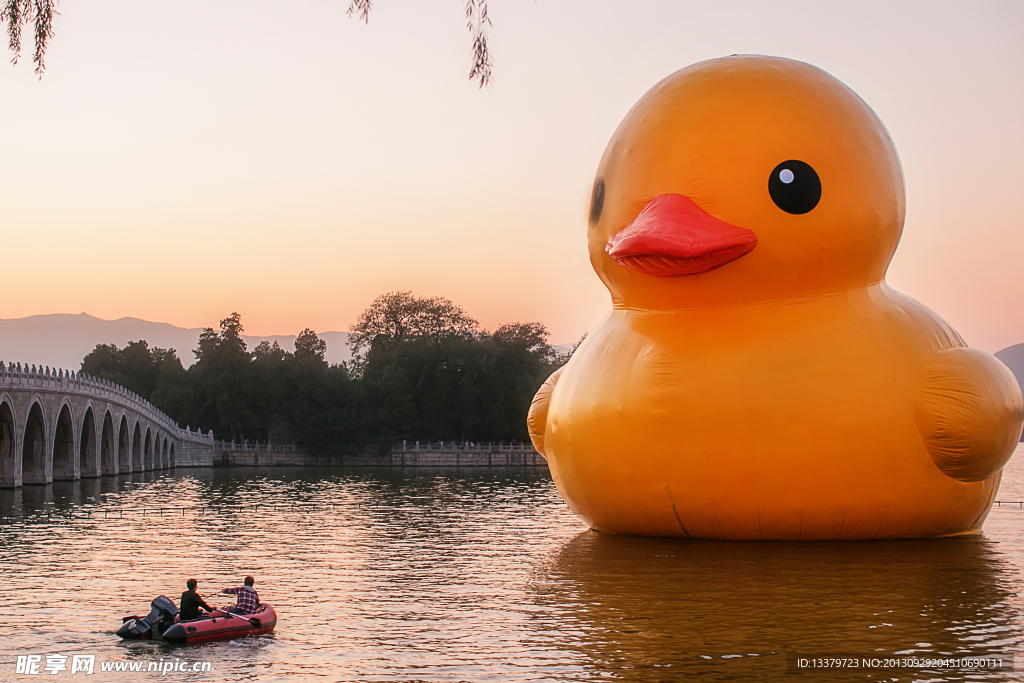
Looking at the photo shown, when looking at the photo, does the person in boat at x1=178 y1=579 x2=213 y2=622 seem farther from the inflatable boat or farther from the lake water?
the lake water

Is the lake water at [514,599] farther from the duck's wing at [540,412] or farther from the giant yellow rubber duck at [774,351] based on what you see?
the duck's wing at [540,412]

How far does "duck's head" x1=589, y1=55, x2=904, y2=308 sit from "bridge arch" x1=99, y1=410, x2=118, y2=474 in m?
38.6

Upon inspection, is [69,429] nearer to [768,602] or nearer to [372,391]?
[372,391]

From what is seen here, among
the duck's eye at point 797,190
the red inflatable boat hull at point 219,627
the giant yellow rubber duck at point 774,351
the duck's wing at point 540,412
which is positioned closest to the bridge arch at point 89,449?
the duck's wing at point 540,412

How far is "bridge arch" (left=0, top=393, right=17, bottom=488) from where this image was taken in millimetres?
35875

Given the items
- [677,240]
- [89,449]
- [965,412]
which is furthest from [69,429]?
[965,412]

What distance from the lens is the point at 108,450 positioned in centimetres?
4844

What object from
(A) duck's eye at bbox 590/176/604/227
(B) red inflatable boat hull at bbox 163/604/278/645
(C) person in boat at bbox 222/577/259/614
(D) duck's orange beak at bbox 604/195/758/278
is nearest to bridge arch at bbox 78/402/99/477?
(A) duck's eye at bbox 590/176/604/227

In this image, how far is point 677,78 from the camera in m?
15.7

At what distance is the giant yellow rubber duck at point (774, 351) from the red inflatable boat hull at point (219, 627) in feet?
18.7

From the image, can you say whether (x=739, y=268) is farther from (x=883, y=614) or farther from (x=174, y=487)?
(x=174, y=487)

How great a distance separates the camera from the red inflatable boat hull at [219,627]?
10.6 m

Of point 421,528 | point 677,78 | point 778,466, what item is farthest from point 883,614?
point 421,528

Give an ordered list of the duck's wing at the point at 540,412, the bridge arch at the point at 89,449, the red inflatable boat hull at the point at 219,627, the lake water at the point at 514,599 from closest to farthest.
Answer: the lake water at the point at 514,599, the red inflatable boat hull at the point at 219,627, the duck's wing at the point at 540,412, the bridge arch at the point at 89,449
